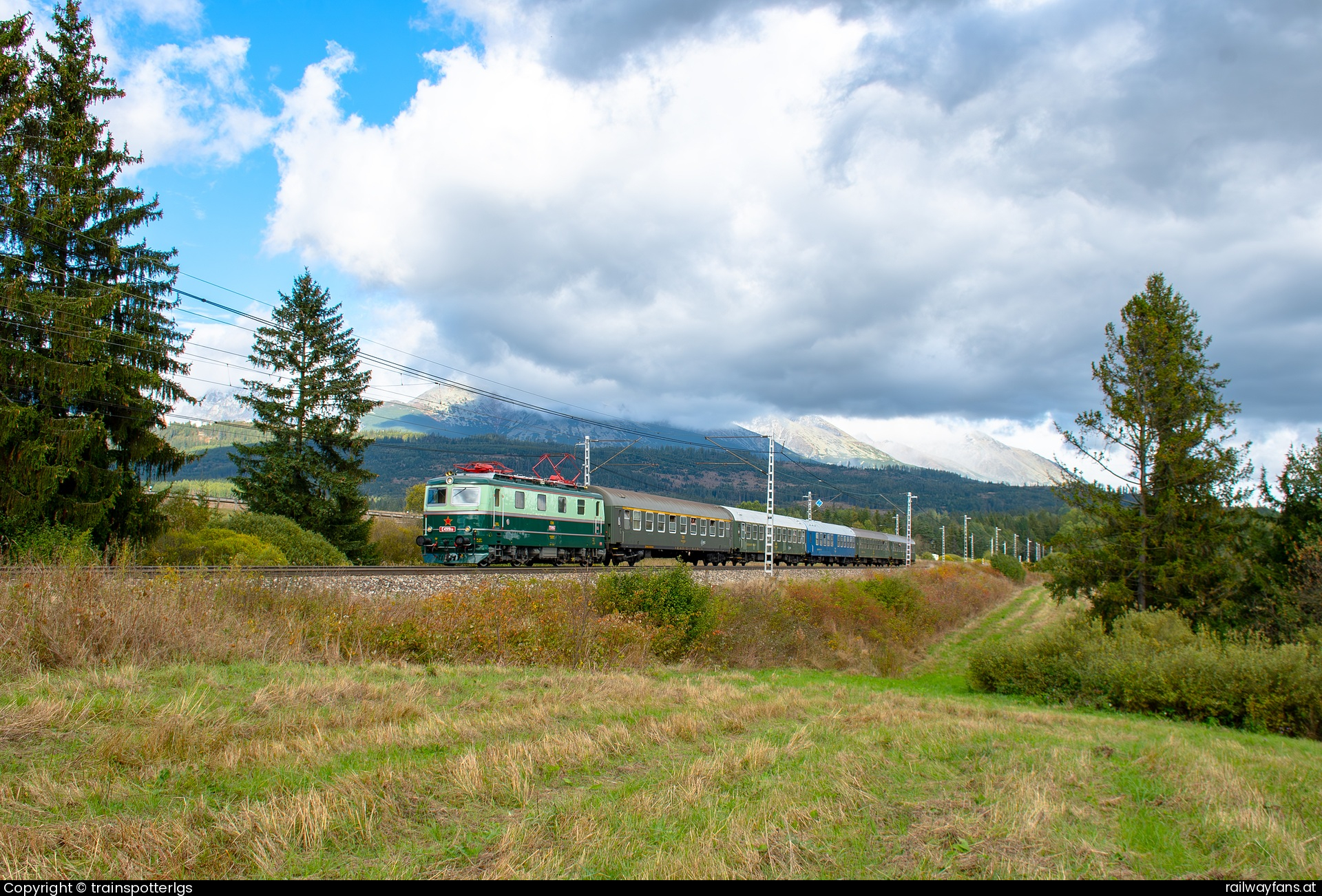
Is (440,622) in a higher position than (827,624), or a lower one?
higher

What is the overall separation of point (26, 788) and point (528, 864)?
358 centimetres

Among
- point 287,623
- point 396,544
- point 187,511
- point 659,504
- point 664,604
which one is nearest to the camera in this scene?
point 287,623

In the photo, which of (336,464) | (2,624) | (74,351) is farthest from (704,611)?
(336,464)

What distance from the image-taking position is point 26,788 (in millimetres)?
4840

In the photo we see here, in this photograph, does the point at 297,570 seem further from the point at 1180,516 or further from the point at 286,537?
the point at 1180,516

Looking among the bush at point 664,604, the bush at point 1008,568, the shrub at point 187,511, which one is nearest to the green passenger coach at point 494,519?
the bush at point 664,604

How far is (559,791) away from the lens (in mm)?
6043

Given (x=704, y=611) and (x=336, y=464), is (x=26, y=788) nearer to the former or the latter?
(x=704, y=611)

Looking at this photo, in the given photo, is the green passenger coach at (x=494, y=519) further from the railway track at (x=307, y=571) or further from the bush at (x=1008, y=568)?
the bush at (x=1008, y=568)

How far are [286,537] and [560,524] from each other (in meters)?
11.4

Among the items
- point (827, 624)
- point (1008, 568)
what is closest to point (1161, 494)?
point (827, 624)

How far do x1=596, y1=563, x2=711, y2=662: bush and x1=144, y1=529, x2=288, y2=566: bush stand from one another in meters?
12.4

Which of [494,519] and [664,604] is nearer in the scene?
[664,604]

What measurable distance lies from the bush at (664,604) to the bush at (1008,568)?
7549 centimetres
